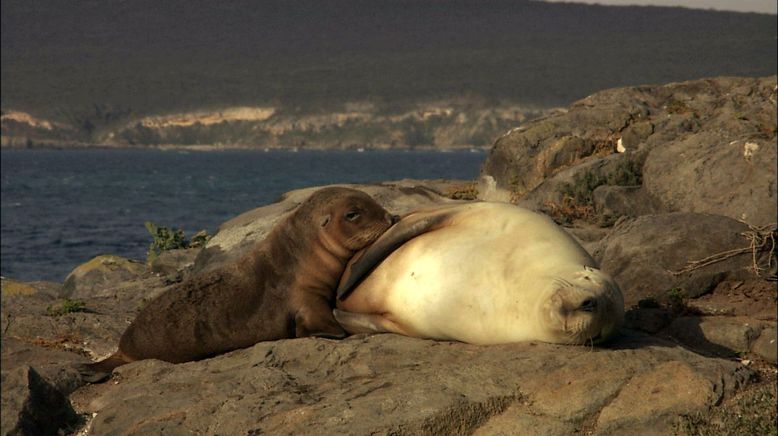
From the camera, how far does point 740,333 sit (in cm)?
985

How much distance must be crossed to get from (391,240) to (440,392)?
7.11ft

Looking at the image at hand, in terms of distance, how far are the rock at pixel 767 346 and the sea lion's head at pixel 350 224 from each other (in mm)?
3536

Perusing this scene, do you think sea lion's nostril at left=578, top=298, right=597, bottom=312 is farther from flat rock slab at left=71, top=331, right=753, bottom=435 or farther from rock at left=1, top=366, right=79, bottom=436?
rock at left=1, top=366, right=79, bottom=436

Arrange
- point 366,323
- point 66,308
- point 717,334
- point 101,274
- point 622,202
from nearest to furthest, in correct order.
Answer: point 366,323, point 717,334, point 66,308, point 622,202, point 101,274

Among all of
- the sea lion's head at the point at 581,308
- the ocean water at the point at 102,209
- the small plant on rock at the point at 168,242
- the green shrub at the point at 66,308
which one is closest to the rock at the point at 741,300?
the sea lion's head at the point at 581,308

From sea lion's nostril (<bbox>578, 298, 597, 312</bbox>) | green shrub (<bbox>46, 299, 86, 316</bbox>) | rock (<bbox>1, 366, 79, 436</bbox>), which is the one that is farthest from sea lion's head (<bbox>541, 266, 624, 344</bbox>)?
green shrub (<bbox>46, 299, 86, 316</bbox>)

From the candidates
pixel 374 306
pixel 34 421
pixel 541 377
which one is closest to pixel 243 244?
pixel 374 306

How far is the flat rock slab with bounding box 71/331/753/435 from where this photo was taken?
24.1ft

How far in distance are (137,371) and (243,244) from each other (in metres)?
4.68

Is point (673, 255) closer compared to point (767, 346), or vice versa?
point (767, 346)

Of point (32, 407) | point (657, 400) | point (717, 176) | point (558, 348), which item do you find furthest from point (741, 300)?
point (32, 407)

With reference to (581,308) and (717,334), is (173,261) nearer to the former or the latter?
(717,334)

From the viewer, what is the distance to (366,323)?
9289mm

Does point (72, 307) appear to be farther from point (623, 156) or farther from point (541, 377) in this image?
point (623, 156)
